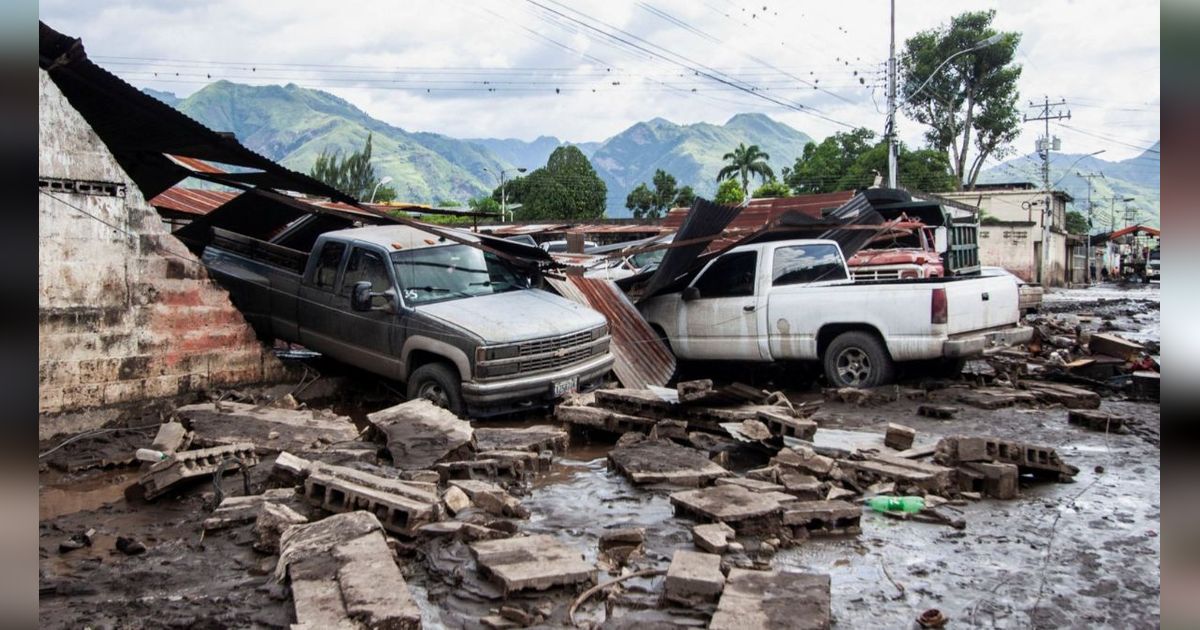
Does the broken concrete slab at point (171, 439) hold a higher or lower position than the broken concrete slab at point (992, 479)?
higher

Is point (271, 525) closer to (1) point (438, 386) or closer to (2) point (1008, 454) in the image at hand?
(1) point (438, 386)

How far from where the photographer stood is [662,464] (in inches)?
266

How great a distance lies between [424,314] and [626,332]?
3.39m

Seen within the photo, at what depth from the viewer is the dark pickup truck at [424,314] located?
27.5ft

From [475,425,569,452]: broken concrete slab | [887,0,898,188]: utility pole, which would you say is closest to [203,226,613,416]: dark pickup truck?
[475,425,569,452]: broken concrete slab

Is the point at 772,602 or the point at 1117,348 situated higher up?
the point at 1117,348

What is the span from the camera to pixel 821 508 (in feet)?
17.6

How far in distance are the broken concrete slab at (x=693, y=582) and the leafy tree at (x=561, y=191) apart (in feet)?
206

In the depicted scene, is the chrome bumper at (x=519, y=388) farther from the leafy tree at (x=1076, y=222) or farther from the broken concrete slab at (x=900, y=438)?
the leafy tree at (x=1076, y=222)

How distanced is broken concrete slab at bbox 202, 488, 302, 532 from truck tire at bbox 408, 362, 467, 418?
2.70 m

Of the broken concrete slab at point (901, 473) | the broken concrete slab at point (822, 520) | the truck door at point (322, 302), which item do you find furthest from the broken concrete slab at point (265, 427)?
the broken concrete slab at point (901, 473)

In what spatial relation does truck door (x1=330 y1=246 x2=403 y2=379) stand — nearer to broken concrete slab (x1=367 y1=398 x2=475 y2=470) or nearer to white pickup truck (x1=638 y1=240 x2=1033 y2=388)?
broken concrete slab (x1=367 y1=398 x2=475 y2=470)

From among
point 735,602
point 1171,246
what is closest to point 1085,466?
point 735,602

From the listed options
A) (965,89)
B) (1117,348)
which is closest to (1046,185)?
(965,89)
